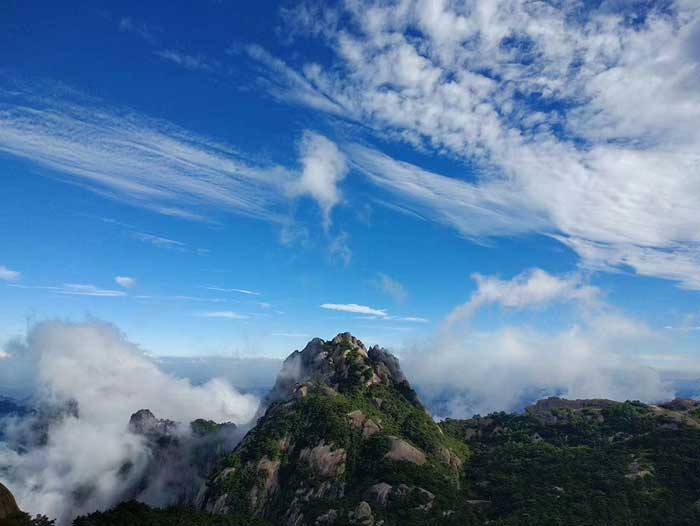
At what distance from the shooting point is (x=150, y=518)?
373 feet

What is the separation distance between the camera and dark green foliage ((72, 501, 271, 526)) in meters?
102

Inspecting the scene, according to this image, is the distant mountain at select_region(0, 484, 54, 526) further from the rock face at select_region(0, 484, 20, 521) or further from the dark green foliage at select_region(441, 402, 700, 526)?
the dark green foliage at select_region(441, 402, 700, 526)

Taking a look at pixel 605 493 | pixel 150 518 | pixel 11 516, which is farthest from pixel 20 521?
pixel 605 493

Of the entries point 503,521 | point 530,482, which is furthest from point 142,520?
point 530,482

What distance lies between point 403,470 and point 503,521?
49054 mm

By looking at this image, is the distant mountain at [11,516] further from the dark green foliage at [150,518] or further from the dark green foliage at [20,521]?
the dark green foliage at [150,518]

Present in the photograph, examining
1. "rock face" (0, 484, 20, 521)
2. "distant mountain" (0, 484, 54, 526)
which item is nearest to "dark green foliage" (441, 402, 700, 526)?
"distant mountain" (0, 484, 54, 526)

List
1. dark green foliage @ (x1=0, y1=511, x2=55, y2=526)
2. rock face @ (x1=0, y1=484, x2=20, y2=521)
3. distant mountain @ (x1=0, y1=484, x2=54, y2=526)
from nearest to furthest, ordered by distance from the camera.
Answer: dark green foliage @ (x1=0, y1=511, x2=55, y2=526) < distant mountain @ (x1=0, y1=484, x2=54, y2=526) < rock face @ (x1=0, y1=484, x2=20, y2=521)

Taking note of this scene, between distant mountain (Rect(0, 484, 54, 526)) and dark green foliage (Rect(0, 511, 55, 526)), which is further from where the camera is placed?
distant mountain (Rect(0, 484, 54, 526))

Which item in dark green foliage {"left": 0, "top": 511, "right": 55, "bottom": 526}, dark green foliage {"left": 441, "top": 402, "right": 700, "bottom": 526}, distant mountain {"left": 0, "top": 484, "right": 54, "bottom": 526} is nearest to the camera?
dark green foliage {"left": 0, "top": 511, "right": 55, "bottom": 526}

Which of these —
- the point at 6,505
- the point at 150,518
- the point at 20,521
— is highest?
the point at 6,505

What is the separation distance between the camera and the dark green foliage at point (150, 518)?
102 metres

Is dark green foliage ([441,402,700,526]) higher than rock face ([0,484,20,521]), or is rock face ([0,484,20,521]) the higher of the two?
rock face ([0,484,20,521])

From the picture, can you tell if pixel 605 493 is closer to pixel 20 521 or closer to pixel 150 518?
pixel 150 518
